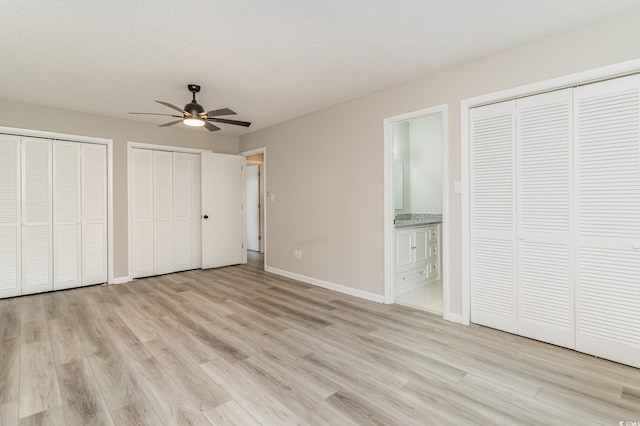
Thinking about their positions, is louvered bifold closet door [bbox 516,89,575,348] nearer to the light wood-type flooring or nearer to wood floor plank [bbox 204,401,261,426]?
the light wood-type flooring

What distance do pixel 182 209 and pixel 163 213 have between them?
0.32 m

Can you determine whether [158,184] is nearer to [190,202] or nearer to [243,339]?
[190,202]

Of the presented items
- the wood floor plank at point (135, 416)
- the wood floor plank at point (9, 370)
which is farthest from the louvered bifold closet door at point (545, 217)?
the wood floor plank at point (9, 370)

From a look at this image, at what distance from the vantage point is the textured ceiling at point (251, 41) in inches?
84.0

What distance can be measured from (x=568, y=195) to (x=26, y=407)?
13.2 ft

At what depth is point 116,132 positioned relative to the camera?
4.74 m

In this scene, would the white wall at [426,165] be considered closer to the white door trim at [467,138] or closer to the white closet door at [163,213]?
the white door trim at [467,138]

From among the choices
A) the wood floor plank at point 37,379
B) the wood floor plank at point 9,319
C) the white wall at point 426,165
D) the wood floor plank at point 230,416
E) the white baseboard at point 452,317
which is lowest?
the wood floor plank at point 230,416

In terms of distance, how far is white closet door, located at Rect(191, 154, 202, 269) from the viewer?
18.4 feet

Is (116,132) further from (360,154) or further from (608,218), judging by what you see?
(608,218)

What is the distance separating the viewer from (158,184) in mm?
5184

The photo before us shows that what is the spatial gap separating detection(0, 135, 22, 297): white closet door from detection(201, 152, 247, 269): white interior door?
95.3 inches

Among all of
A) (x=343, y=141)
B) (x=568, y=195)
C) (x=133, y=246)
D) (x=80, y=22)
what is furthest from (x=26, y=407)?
(x=568, y=195)

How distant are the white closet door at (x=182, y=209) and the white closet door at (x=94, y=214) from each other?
3.36 feet
